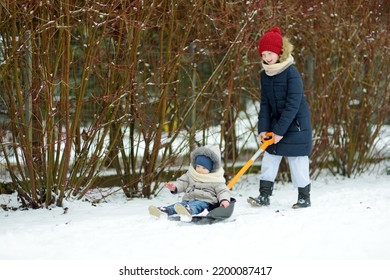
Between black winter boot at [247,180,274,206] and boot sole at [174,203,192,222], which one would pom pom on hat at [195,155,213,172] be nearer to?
boot sole at [174,203,192,222]

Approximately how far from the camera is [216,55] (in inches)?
332

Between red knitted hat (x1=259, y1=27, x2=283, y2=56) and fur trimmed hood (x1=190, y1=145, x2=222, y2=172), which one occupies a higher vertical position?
red knitted hat (x1=259, y1=27, x2=283, y2=56)

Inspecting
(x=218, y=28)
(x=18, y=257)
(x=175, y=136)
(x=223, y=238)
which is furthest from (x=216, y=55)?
(x=18, y=257)

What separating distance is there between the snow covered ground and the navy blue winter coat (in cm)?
55

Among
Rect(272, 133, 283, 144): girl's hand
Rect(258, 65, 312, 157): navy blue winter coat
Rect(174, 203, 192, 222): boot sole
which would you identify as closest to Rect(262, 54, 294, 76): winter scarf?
Rect(258, 65, 312, 157): navy blue winter coat

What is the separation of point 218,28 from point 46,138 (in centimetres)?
219

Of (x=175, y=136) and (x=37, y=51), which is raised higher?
(x=37, y=51)

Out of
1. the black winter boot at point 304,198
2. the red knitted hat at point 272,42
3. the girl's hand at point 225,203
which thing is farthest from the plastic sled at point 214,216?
the red knitted hat at point 272,42

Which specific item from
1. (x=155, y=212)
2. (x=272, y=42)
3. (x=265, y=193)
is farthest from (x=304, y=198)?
(x=155, y=212)

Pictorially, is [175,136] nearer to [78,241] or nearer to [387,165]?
[78,241]

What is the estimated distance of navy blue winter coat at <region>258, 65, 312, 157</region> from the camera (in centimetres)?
682

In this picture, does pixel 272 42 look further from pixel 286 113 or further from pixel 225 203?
pixel 225 203

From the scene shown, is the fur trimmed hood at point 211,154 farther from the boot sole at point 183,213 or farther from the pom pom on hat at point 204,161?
the boot sole at point 183,213

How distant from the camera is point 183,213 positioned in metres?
6.11
